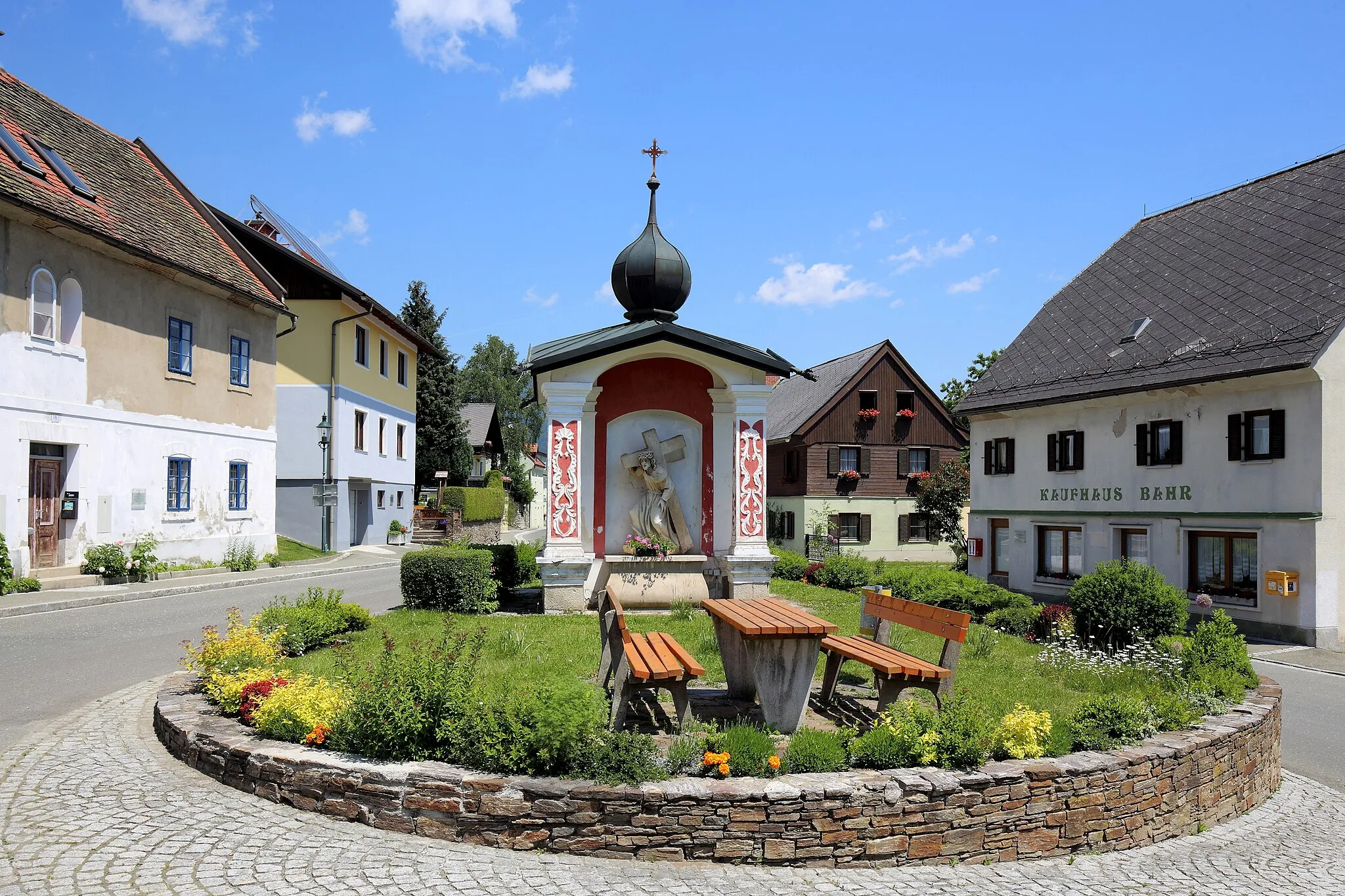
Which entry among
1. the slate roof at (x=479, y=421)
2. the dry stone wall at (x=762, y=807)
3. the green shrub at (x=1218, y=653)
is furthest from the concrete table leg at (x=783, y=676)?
the slate roof at (x=479, y=421)

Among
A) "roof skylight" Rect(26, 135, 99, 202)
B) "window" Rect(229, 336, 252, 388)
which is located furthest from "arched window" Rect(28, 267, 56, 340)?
"window" Rect(229, 336, 252, 388)

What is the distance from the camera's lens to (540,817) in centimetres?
549

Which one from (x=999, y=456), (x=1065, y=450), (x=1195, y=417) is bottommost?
(x=999, y=456)

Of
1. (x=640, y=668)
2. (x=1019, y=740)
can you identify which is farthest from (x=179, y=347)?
(x=1019, y=740)

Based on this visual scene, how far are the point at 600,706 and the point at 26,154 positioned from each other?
19.5 meters

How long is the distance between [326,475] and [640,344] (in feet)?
63.0

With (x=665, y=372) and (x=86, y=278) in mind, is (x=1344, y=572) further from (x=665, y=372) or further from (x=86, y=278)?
(x=86, y=278)

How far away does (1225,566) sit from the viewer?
19312 mm

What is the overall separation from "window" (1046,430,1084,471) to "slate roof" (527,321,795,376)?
431 inches

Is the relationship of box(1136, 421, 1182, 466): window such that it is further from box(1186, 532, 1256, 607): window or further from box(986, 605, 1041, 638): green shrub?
box(986, 605, 1041, 638): green shrub

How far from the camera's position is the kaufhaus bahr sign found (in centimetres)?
2038

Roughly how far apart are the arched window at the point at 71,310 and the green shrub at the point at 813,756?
1851 cm

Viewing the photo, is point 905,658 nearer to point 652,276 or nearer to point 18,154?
point 652,276

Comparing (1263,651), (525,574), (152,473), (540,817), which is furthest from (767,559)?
(152,473)
